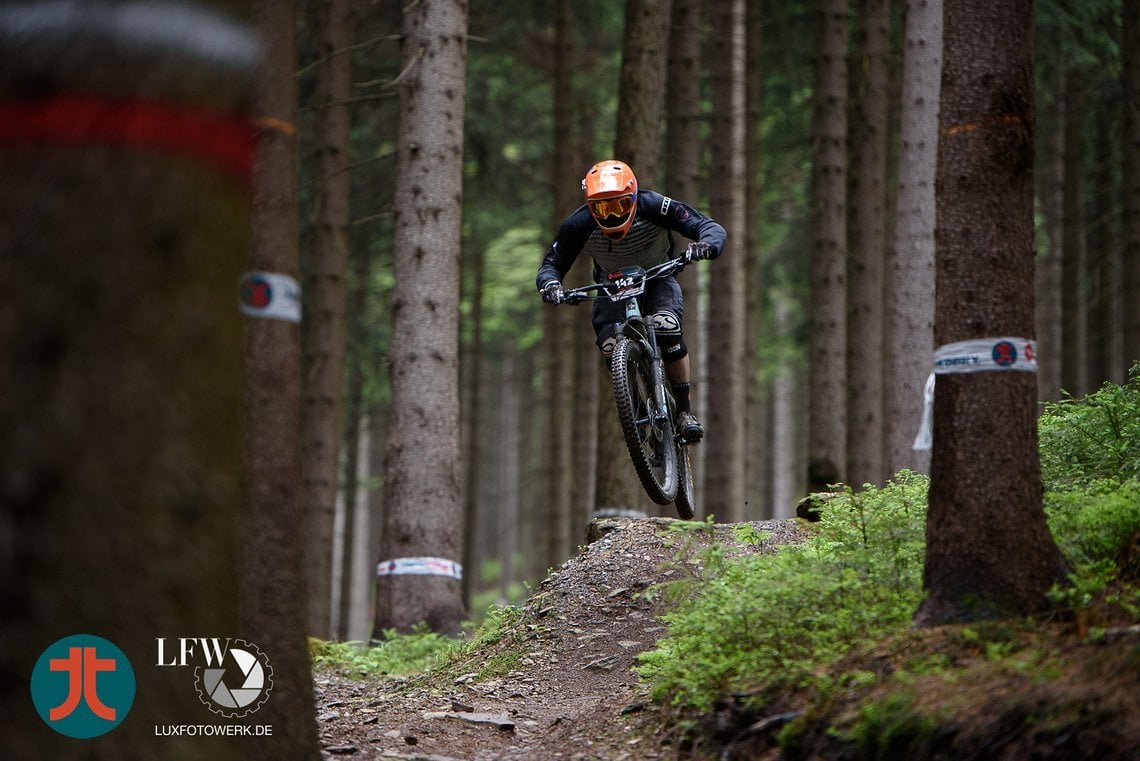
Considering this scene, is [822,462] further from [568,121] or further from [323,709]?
[323,709]

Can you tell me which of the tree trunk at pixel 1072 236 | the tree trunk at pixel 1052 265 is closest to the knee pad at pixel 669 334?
the tree trunk at pixel 1072 236

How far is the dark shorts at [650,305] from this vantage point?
8.84 meters

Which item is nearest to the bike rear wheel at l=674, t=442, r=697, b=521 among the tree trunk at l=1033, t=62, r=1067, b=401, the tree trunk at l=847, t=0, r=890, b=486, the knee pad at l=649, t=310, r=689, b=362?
the knee pad at l=649, t=310, r=689, b=362

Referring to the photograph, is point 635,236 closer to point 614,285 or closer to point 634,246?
point 634,246

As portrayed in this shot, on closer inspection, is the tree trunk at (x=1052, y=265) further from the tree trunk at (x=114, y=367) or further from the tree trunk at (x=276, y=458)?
the tree trunk at (x=114, y=367)

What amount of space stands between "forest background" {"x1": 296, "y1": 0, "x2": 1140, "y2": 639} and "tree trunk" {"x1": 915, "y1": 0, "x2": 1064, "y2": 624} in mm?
6676

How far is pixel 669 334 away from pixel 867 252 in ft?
25.1

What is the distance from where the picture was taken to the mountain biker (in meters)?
8.24

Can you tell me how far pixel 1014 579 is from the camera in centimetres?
466

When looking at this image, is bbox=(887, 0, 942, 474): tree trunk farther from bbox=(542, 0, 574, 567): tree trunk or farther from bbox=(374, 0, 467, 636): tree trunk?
bbox=(542, 0, 574, 567): tree trunk

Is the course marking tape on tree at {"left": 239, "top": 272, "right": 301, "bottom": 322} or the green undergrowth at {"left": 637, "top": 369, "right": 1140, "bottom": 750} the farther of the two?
the green undergrowth at {"left": 637, "top": 369, "right": 1140, "bottom": 750}

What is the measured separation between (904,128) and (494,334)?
80.6ft

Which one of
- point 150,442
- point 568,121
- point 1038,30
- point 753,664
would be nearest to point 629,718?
point 753,664

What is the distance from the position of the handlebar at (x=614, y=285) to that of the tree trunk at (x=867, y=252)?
6.96 m
